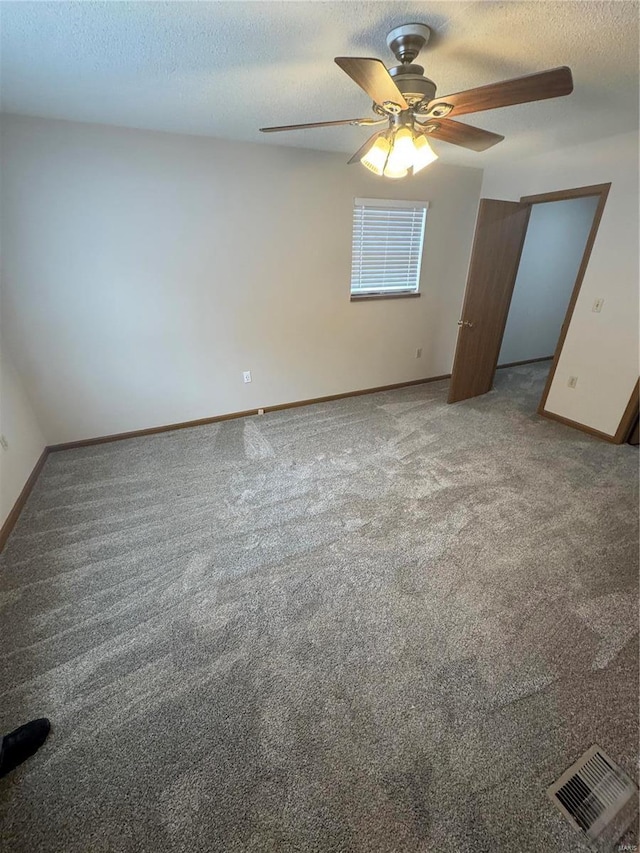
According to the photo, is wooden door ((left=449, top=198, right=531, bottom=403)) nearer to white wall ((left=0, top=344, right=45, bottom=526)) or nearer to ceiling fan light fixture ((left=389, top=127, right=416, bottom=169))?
ceiling fan light fixture ((left=389, top=127, right=416, bottom=169))

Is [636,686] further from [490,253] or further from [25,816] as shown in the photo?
[490,253]

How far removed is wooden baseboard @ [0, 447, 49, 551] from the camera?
205 centimetres

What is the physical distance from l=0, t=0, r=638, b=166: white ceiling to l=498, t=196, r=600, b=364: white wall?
1925mm

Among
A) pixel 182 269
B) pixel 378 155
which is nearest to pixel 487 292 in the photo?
pixel 378 155

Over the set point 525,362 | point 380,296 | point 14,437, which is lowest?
point 525,362

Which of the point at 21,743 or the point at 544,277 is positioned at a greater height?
the point at 544,277

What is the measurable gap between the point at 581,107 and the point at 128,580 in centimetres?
373

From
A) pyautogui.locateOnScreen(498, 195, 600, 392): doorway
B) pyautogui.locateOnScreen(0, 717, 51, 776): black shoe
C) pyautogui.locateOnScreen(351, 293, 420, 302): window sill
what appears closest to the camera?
pyautogui.locateOnScreen(0, 717, 51, 776): black shoe

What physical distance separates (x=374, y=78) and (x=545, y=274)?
13.8ft

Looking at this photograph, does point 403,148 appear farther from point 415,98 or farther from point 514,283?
point 514,283

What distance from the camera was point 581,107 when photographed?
1.97m

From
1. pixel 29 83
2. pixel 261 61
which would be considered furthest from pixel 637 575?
pixel 29 83

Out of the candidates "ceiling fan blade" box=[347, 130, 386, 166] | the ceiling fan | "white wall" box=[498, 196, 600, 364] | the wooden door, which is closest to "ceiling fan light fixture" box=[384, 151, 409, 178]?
the ceiling fan

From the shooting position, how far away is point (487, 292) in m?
3.38
